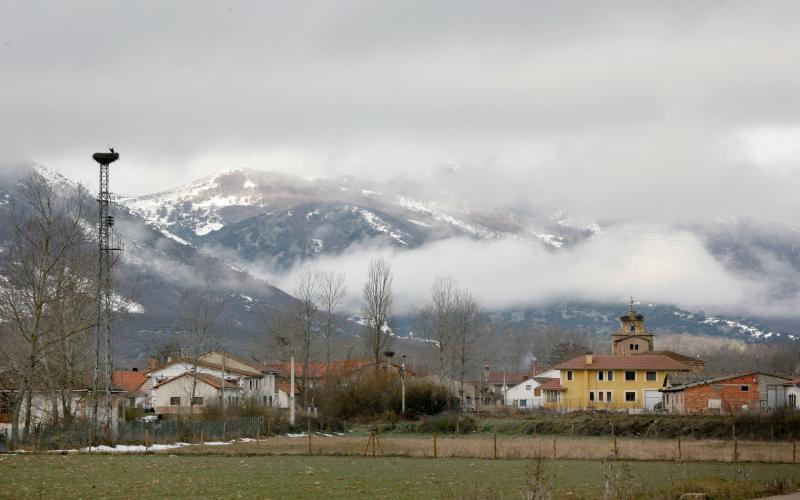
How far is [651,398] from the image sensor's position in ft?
387

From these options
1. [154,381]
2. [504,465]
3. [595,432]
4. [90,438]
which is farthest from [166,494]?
[154,381]

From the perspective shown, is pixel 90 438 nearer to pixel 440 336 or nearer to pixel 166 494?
pixel 166 494

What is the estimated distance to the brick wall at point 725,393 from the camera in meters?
97.9

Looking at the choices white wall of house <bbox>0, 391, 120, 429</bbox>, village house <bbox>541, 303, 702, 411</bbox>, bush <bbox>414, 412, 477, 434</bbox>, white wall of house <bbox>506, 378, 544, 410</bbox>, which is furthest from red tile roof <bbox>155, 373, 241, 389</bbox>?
white wall of house <bbox>506, 378, 544, 410</bbox>

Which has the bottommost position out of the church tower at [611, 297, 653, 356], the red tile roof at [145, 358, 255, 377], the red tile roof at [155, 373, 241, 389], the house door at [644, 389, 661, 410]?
the house door at [644, 389, 661, 410]

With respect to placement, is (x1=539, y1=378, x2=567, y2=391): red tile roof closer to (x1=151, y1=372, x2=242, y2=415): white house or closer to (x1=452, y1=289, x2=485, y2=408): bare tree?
(x1=452, y1=289, x2=485, y2=408): bare tree

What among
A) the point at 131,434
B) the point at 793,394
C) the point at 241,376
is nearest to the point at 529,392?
the point at 241,376

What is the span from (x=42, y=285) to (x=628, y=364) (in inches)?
2995

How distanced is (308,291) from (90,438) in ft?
254

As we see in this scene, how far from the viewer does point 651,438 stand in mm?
77500

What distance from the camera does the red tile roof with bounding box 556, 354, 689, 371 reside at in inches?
4702

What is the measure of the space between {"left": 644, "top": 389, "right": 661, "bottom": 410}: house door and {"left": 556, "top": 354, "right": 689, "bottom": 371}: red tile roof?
2.74m

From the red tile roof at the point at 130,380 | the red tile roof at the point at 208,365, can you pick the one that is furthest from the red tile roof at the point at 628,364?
the red tile roof at the point at 130,380

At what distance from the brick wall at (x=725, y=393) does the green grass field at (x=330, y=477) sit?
51.7 m
